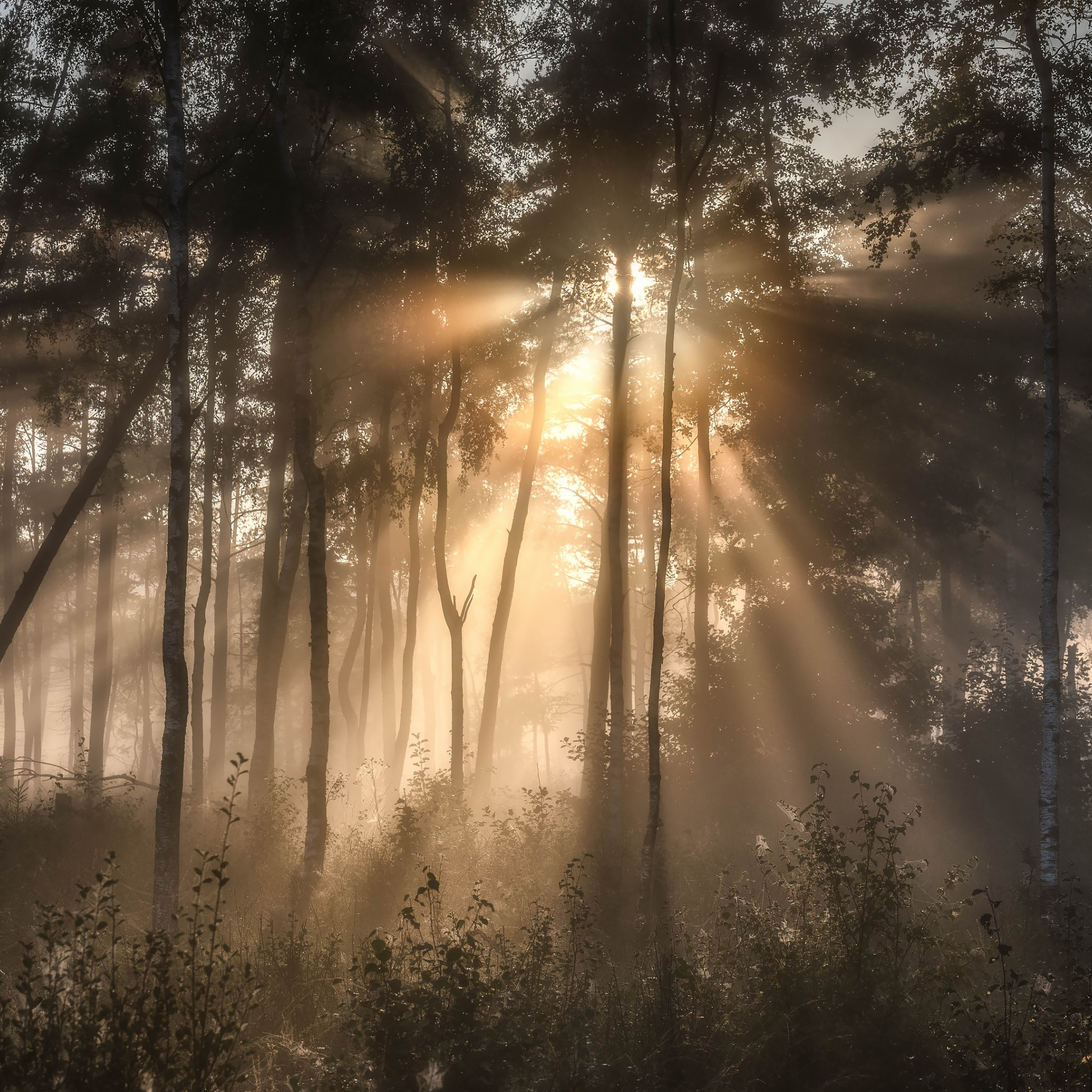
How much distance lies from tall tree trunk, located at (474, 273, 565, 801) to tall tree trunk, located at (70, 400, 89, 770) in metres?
14.0

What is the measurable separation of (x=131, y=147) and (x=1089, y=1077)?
1517 cm

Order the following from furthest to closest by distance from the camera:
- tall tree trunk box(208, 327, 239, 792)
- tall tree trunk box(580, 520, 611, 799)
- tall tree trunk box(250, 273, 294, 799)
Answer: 1. tall tree trunk box(208, 327, 239, 792)
2. tall tree trunk box(580, 520, 611, 799)
3. tall tree trunk box(250, 273, 294, 799)

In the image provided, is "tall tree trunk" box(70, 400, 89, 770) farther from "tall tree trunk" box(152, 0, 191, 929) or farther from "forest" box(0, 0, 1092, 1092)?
"tall tree trunk" box(152, 0, 191, 929)

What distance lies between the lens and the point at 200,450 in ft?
64.1

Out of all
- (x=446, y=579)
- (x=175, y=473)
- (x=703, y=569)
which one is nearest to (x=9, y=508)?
(x=446, y=579)

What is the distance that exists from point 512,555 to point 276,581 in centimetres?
516

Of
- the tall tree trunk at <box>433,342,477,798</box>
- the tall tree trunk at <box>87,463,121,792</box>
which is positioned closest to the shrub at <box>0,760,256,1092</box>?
the tall tree trunk at <box>433,342,477,798</box>

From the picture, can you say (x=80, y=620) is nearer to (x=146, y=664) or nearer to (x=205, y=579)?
(x=146, y=664)

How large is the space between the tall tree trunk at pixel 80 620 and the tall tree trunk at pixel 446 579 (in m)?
13.3

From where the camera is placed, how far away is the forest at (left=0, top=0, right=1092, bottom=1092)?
5625 millimetres

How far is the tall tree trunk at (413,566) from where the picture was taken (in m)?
16.5

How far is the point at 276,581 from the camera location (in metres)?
15.0

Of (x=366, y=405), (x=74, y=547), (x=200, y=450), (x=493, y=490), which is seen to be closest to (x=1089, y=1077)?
(x=366, y=405)

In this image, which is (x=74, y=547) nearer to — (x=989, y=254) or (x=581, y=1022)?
(x=581, y=1022)
